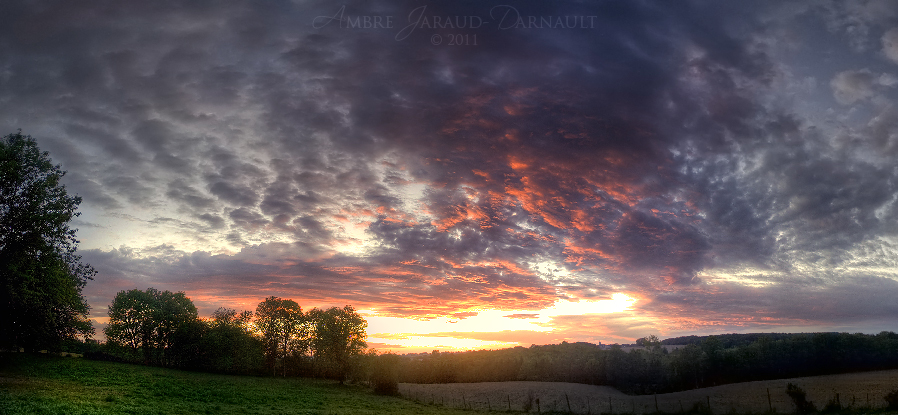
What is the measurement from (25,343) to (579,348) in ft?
347

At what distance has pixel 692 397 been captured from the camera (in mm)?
62000

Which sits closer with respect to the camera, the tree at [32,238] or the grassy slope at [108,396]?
the grassy slope at [108,396]

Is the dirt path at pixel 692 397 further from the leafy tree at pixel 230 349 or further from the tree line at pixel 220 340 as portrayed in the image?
the leafy tree at pixel 230 349

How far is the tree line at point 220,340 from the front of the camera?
81.9 meters

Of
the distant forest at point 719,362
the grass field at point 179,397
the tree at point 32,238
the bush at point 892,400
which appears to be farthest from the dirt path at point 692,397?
the tree at point 32,238

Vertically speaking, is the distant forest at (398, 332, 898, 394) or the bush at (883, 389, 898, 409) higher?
the bush at (883, 389, 898, 409)

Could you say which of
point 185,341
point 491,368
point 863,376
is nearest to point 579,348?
point 491,368

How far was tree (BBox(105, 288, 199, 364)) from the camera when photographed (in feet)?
272

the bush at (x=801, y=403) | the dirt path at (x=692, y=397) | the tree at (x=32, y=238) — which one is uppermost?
the tree at (x=32, y=238)

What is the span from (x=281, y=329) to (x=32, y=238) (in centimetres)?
6133

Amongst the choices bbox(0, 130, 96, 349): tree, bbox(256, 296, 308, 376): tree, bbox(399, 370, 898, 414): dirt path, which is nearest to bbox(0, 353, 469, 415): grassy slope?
bbox(0, 130, 96, 349): tree

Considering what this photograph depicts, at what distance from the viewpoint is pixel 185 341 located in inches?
3314

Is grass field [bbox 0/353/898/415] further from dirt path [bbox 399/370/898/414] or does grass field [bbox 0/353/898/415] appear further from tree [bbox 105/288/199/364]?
tree [bbox 105/288/199/364]

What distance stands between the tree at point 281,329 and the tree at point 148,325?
45.9 feet
